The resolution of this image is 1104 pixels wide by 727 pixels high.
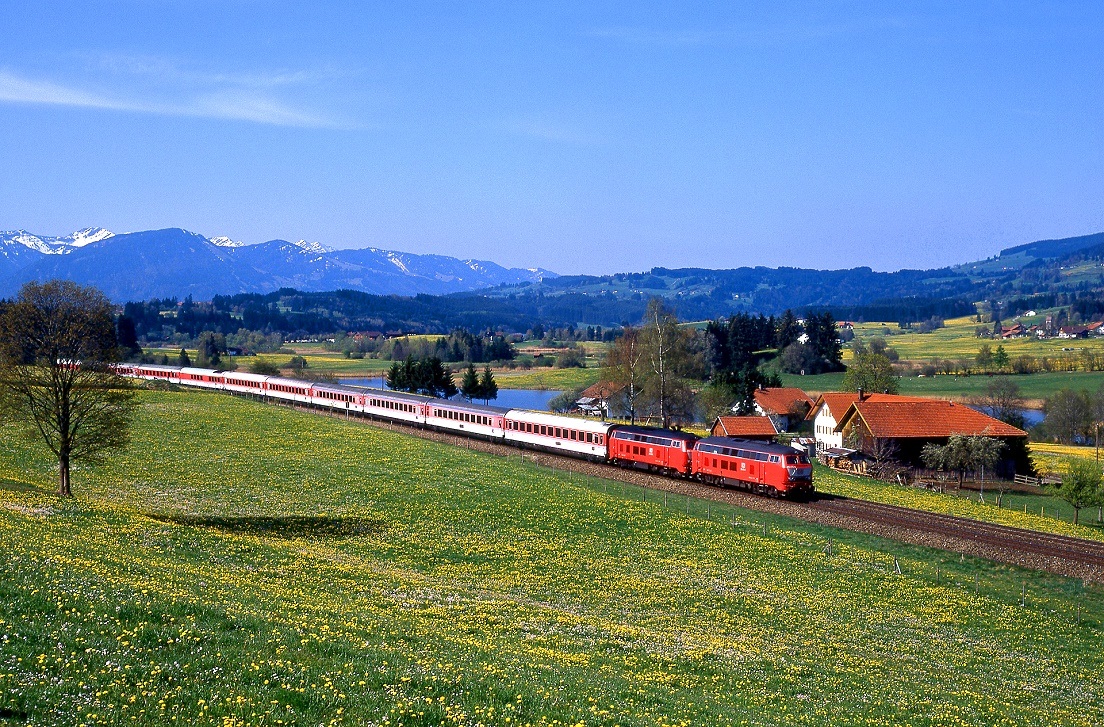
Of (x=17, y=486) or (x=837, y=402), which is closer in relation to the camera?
(x=17, y=486)

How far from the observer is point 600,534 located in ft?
137

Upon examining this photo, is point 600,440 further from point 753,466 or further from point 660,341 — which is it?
point 660,341

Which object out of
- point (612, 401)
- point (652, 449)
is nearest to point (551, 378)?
point (612, 401)

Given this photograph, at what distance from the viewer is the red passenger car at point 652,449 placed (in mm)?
60094

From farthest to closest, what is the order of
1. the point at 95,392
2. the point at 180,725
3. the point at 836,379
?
the point at 836,379 → the point at 95,392 → the point at 180,725

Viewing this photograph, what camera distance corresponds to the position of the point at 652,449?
203ft

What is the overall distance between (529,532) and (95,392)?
64.7 ft

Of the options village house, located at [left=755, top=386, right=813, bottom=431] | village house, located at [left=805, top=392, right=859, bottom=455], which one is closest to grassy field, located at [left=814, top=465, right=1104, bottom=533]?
village house, located at [left=805, top=392, right=859, bottom=455]

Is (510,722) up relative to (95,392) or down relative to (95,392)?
down

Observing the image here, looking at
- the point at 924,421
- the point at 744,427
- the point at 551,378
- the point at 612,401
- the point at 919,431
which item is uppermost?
the point at 612,401

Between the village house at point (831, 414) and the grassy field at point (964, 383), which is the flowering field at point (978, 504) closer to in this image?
the village house at point (831, 414)

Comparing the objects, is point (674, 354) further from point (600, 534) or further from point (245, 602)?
point (245, 602)

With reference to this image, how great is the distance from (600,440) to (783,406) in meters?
52.5

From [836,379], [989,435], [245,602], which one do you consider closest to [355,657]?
[245,602]
